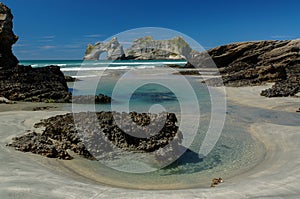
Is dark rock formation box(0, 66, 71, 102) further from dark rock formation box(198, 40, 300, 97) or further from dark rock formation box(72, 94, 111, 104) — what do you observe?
dark rock formation box(198, 40, 300, 97)

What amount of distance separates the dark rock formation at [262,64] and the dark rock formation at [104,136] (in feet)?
43.5

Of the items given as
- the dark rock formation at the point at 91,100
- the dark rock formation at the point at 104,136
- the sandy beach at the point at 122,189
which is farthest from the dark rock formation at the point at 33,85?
the dark rock formation at the point at 104,136

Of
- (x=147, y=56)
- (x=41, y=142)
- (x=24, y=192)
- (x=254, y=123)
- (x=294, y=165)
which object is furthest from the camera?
(x=147, y=56)

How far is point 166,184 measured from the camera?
5781 millimetres

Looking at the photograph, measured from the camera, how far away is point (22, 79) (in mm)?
19859

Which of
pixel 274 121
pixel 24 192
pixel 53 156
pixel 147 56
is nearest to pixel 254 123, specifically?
pixel 274 121

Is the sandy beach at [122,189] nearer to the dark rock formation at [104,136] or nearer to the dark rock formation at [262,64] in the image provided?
the dark rock formation at [104,136]

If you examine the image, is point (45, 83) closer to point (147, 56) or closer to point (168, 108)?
point (168, 108)

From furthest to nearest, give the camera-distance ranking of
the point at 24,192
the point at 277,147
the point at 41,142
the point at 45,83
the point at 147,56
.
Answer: the point at 147,56 < the point at 45,83 < the point at 277,147 < the point at 41,142 < the point at 24,192

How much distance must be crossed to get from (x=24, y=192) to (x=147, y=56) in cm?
12778

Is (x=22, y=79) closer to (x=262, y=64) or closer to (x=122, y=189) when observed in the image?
(x=122, y=189)

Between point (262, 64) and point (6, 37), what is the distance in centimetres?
2949

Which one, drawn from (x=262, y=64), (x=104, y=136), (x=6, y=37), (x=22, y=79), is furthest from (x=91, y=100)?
(x=262, y=64)

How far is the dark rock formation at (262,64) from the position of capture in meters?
24.3
